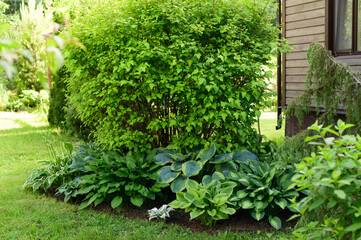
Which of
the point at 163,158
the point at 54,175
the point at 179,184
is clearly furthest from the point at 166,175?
the point at 54,175

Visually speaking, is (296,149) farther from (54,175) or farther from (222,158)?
(54,175)

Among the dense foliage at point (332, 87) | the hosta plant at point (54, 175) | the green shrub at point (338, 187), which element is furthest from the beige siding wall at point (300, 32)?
the green shrub at point (338, 187)

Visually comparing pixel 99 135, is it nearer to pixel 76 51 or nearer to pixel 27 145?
pixel 76 51

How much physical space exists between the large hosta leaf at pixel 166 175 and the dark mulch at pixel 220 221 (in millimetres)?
370

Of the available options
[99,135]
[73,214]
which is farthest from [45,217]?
[99,135]

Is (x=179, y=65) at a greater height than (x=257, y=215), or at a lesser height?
greater

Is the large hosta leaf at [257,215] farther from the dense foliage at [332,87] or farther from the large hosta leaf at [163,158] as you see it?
the large hosta leaf at [163,158]

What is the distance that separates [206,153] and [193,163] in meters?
0.22

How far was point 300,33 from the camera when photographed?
22.7 feet

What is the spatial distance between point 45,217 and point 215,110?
2278mm

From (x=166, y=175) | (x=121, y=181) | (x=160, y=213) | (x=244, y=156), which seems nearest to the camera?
(x=160, y=213)

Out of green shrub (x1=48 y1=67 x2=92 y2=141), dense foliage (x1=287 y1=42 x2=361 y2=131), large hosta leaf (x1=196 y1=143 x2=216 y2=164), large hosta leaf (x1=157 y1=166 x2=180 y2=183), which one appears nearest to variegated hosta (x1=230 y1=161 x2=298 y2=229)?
large hosta leaf (x1=196 y1=143 x2=216 y2=164)

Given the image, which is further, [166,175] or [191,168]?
[166,175]

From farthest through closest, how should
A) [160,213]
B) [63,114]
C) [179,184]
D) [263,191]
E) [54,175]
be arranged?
[63,114] → [54,175] → [179,184] → [160,213] → [263,191]
